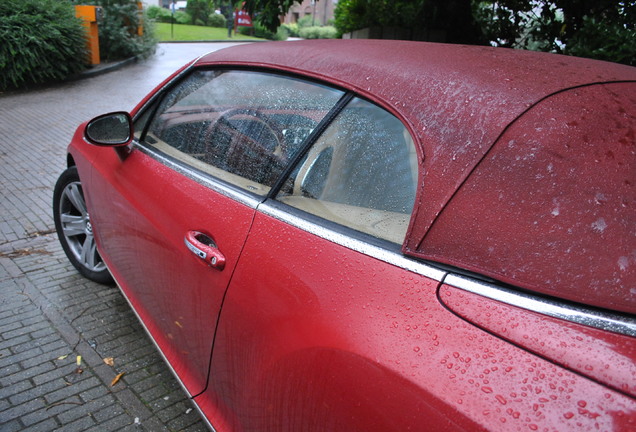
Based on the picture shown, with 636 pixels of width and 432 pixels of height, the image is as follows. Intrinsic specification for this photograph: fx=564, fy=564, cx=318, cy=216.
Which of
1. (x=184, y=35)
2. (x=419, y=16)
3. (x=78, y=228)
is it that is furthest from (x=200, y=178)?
(x=184, y=35)

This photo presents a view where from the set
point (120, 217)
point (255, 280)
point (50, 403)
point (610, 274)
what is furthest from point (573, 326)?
point (50, 403)

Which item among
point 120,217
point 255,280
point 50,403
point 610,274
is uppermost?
point 610,274

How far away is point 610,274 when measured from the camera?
1.23 meters

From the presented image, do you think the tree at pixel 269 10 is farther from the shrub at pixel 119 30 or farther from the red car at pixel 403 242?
the shrub at pixel 119 30

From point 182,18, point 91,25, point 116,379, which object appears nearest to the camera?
point 116,379

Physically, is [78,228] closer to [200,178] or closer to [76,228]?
[76,228]

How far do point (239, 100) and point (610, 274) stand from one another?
157 cm

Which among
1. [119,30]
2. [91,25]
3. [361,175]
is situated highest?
[361,175]

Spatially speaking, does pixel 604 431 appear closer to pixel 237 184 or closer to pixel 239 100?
pixel 237 184

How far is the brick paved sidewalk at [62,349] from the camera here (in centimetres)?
258

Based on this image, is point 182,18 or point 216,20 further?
point 216,20

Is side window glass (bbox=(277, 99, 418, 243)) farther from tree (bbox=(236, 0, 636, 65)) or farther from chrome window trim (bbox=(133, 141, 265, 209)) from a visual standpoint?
tree (bbox=(236, 0, 636, 65))

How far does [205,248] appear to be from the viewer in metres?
1.98

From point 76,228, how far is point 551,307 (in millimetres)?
3236
